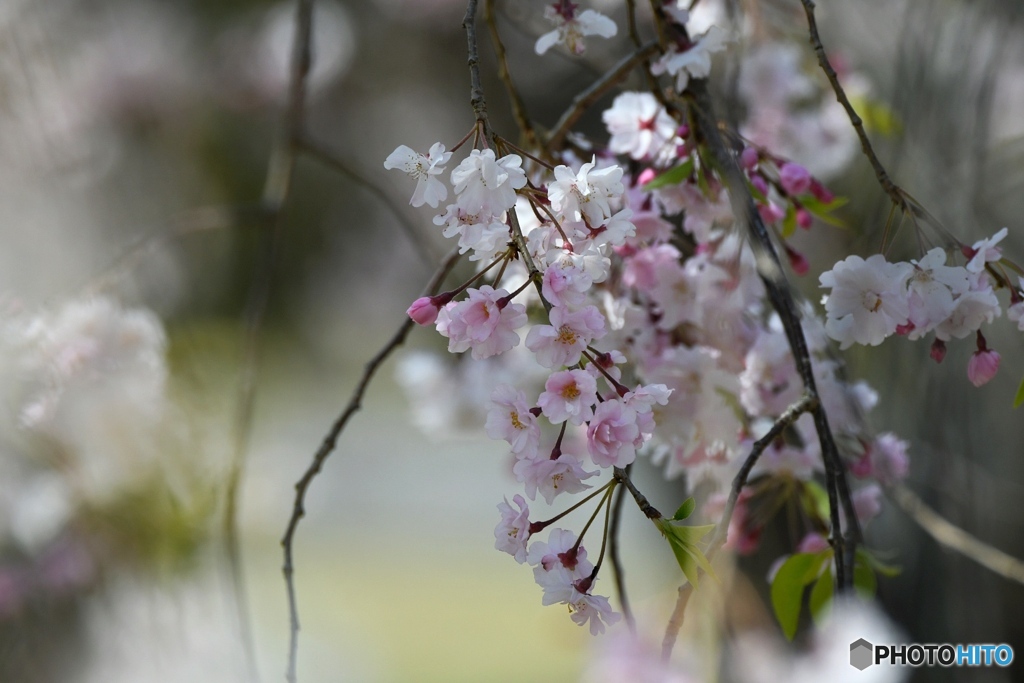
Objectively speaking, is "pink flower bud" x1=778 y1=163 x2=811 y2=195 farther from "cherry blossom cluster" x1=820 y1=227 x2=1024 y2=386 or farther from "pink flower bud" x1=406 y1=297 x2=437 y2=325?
"pink flower bud" x1=406 y1=297 x2=437 y2=325

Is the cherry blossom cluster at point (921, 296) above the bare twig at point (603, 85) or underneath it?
underneath

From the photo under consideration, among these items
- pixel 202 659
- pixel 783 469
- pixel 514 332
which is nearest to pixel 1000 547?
pixel 783 469

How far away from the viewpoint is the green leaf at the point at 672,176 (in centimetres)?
69

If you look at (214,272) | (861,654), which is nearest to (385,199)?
(861,654)

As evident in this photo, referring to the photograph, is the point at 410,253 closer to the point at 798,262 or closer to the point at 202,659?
the point at 202,659

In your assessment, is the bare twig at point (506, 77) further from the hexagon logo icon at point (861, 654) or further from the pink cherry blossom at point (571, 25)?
the hexagon logo icon at point (861, 654)

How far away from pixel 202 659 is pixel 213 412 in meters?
0.36

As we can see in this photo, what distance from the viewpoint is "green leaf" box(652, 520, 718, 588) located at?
47 centimetres

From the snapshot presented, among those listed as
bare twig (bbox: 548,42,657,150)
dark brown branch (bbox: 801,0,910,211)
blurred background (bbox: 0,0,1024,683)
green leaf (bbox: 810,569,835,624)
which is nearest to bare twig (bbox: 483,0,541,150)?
bare twig (bbox: 548,42,657,150)

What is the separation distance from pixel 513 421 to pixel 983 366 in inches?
14.2

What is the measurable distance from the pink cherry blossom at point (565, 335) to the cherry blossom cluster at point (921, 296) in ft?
0.72

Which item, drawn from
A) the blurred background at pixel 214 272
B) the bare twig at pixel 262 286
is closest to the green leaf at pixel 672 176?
the blurred background at pixel 214 272

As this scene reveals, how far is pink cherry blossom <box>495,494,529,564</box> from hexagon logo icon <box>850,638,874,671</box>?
312 mm

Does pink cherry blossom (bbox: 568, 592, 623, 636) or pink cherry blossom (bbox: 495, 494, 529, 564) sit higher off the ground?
pink cherry blossom (bbox: 495, 494, 529, 564)
